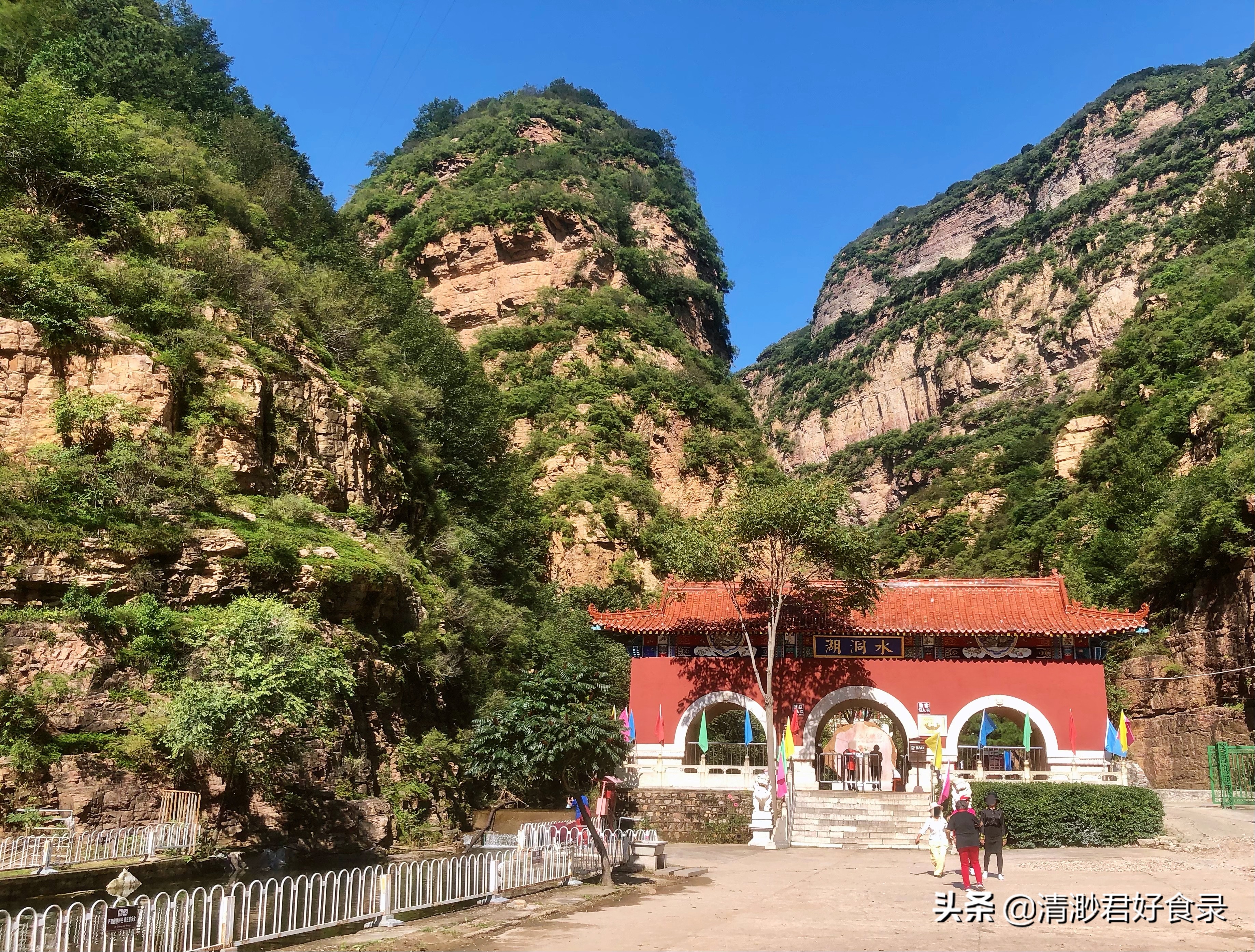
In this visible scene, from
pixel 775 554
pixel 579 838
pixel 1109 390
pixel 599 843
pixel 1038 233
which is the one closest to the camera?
pixel 599 843

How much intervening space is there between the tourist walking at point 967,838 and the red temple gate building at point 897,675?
29.6ft

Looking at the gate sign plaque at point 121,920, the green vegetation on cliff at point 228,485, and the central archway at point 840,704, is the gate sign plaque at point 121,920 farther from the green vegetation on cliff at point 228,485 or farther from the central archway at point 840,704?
the central archway at point 840,704

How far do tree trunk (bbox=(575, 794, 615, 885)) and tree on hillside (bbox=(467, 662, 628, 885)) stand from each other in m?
0.01

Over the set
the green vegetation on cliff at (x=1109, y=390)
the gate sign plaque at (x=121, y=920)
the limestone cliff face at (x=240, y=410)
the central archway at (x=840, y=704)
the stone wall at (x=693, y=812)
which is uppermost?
the green vegetation on cliff at (x=1109, y=390)

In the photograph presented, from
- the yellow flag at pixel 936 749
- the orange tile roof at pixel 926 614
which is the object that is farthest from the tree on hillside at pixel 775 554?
the yellow flag at pixel 936 749

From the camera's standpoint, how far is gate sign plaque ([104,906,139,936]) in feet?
20.4

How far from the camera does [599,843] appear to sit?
1157 centimetres

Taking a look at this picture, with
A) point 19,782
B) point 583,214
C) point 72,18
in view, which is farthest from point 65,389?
point 583,214

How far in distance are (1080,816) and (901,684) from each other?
5150 mm

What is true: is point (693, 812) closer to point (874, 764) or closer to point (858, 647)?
point (858, 647)

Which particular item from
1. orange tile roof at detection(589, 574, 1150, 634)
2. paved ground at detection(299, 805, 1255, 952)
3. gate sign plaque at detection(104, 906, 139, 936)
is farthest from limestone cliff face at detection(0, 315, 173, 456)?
orange tile roof at detection(589, 574, 1150, 634)

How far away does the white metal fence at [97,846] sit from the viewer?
9.53 meters

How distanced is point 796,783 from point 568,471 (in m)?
18.1

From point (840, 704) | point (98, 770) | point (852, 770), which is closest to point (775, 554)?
point (840, 704)
